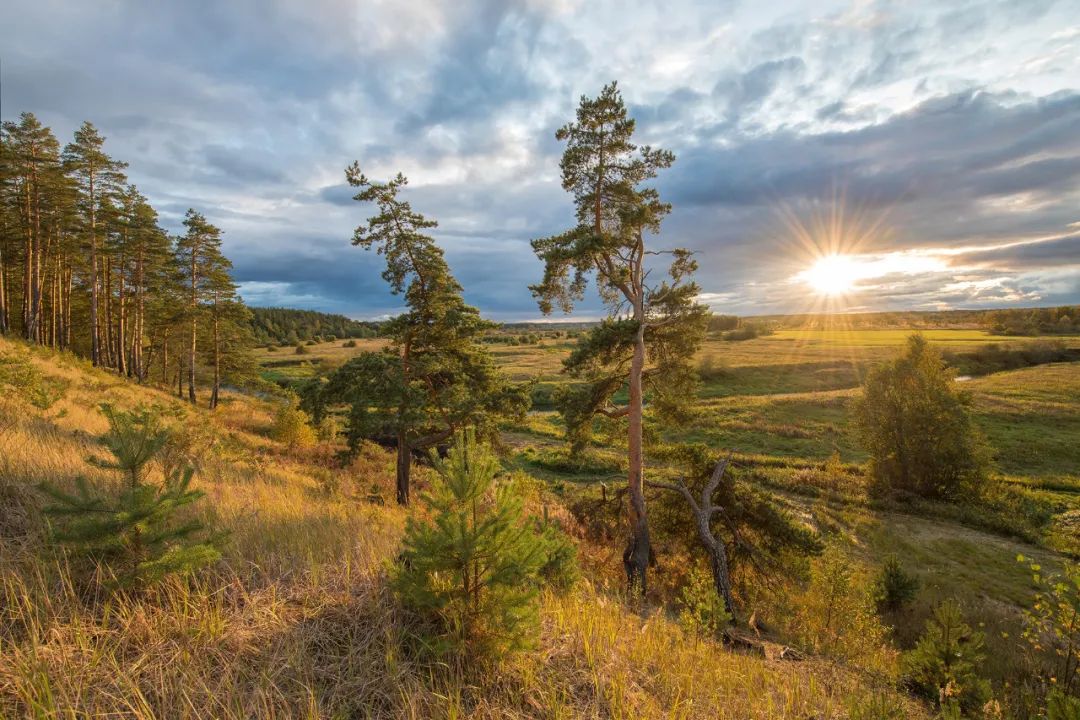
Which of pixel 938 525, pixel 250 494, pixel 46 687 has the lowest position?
pixel 938 525

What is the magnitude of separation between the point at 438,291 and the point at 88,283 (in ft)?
154

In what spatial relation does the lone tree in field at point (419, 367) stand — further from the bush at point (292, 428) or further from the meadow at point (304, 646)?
the bush at point (292, 428)

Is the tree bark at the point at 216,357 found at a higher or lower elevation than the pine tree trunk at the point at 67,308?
lower

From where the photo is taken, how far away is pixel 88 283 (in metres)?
40.6

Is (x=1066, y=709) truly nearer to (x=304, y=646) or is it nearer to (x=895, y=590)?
(x=304, y=646)

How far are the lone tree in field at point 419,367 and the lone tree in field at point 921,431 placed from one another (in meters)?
27.0

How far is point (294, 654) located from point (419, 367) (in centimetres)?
1234

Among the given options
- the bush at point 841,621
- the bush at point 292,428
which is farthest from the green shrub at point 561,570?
the bush at point 292,428

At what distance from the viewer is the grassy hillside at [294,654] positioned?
2826 mm

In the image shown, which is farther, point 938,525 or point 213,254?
point 213,254

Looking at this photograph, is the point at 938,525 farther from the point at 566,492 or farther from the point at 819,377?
the point at 819,377

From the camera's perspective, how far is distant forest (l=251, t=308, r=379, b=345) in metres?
133

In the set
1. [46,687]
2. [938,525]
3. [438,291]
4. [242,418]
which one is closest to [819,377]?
[938,525]

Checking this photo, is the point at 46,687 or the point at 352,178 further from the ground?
the point at 352,178
